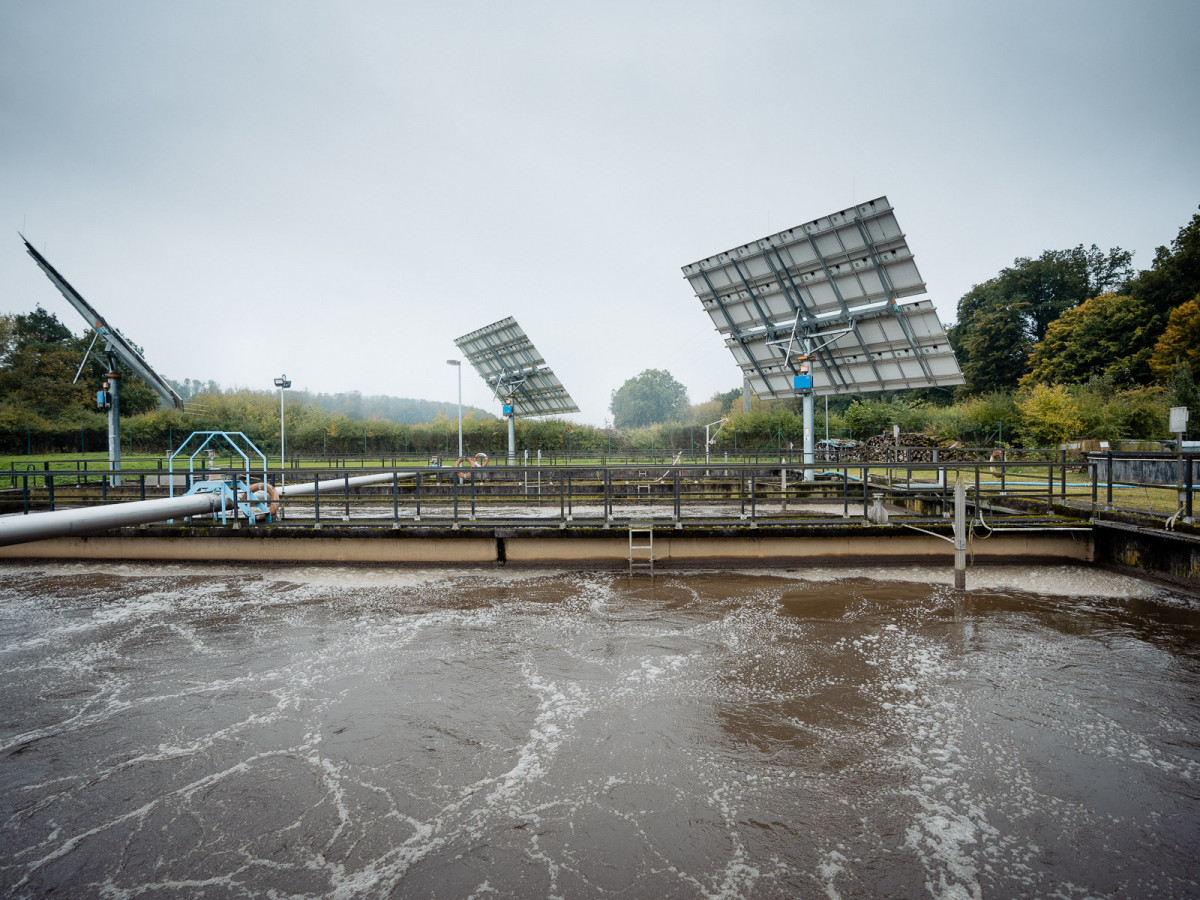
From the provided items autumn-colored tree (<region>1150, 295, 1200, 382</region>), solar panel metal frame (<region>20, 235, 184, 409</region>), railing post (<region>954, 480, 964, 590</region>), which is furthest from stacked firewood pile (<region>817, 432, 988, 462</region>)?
solar panel metal frame (<region>20, 235, 184, 409</region>)

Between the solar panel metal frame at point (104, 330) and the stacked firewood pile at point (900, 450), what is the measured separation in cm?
2700

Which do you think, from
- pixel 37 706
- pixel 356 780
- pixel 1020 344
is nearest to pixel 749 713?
pixel 356 780

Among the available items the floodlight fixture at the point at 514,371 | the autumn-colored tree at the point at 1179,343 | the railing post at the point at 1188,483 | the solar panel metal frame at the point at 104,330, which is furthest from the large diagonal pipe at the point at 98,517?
the autumn-colored tree at the point at 1179,343

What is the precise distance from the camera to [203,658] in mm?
6773

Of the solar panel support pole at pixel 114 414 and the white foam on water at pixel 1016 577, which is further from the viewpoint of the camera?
the solar panel support pole at pixel 114 414

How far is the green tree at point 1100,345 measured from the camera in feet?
125

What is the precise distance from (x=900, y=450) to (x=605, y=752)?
26.4 m

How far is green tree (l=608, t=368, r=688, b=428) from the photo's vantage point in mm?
103688

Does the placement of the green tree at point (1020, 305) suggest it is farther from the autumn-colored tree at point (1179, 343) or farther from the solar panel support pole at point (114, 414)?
the solar panel support pole at point (114, 414)

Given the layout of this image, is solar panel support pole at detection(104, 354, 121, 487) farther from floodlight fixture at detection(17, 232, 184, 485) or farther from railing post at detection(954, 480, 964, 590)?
railing post at detection(954, 480, 964, 590)

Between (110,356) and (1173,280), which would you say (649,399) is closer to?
(1173,280)

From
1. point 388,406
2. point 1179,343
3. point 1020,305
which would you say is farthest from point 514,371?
point 388,406

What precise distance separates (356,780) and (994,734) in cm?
515

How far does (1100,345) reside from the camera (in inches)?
1599
